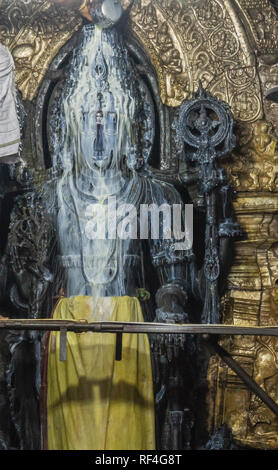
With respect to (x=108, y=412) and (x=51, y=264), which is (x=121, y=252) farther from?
(x=108, y=412)

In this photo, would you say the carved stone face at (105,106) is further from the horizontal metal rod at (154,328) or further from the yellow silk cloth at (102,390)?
the horizontal metal rod at (154,328)

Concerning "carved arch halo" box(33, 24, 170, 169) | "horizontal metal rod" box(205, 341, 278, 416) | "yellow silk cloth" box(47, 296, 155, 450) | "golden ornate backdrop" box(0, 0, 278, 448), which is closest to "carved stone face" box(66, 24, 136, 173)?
"carved arch halo" box(33, 24, 170, 169)

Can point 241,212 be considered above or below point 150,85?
below

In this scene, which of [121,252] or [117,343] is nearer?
[117,343]

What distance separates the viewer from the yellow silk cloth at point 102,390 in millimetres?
6629

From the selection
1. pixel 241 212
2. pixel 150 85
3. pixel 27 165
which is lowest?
pixel 241 212

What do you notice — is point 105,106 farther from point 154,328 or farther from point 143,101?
point 154,328

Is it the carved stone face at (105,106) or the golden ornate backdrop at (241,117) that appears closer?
the golden ornate backdrop at (241,117)

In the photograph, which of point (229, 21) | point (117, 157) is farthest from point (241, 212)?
point (229, 21)

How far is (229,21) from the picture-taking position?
680 cm

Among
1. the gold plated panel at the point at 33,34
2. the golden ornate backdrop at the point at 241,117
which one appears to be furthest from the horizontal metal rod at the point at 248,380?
the gold plated panel at the point at 33,34

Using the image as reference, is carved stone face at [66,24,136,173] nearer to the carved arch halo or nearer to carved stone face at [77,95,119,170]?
carved stone face at [77,95,119,170]

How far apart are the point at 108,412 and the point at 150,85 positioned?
291cm

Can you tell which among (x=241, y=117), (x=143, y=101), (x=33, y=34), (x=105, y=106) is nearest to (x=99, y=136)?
(x=105, y=106)
